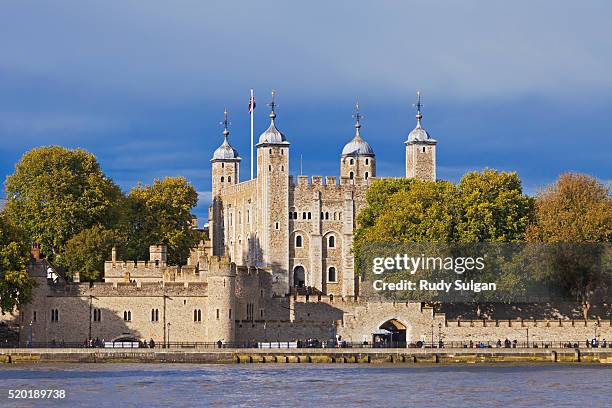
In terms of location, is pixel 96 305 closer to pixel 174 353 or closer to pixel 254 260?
pixel 174 353

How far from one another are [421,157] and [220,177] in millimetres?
17908

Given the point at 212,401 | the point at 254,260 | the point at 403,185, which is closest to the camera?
the point at 212,401

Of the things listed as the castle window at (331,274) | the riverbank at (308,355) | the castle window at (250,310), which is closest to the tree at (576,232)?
the riverbank at (308,355)

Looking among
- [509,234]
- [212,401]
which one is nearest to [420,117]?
[509,234]

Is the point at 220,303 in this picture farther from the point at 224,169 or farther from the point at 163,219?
the point at 224,169

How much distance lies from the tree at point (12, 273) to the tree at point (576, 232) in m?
27.4

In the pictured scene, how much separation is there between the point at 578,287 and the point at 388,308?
1077cm

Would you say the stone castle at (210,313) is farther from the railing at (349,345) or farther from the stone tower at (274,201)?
the stone tower at (274,201)

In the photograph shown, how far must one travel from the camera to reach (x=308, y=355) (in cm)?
9462

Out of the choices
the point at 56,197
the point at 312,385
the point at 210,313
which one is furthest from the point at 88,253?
the point at 312,385

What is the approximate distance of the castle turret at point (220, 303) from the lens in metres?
96.1

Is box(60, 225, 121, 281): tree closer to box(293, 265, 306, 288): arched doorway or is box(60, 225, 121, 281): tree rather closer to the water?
the water

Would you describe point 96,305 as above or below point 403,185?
below

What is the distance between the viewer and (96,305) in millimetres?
96938
